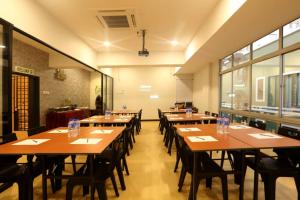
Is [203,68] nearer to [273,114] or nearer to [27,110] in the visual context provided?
[273,114]

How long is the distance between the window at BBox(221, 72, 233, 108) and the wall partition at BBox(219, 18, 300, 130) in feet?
0.22

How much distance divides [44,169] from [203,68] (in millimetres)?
7470

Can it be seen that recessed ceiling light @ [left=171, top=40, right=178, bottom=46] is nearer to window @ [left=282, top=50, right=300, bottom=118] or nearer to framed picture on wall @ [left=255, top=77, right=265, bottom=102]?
framed picture on wall @ [left=255, top=77, right=265, bottom=102]

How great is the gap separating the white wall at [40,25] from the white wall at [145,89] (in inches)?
180

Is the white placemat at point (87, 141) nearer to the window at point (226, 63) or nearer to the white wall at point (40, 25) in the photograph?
the white wall at point (40, 25)

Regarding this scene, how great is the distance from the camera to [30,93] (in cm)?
647

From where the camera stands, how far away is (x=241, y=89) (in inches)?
219

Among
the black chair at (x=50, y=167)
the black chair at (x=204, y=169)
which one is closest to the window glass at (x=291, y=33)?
the black chair at (x=204, y=169)

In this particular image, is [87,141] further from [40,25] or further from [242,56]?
[242,56]

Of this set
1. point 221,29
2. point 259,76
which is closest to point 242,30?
point 221,29

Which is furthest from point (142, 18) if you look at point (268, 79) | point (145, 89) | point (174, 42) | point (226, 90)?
point (145, 89)

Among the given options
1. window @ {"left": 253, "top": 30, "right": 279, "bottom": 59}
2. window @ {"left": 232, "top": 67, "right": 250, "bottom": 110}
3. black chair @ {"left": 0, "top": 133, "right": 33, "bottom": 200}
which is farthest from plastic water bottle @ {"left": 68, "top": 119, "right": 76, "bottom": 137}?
window @ {"left": 232, "top": 67, "right": 250, "bottom": 110}

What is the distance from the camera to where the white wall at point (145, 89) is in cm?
1053

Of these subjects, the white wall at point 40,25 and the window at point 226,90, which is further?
the window at point 226,90
